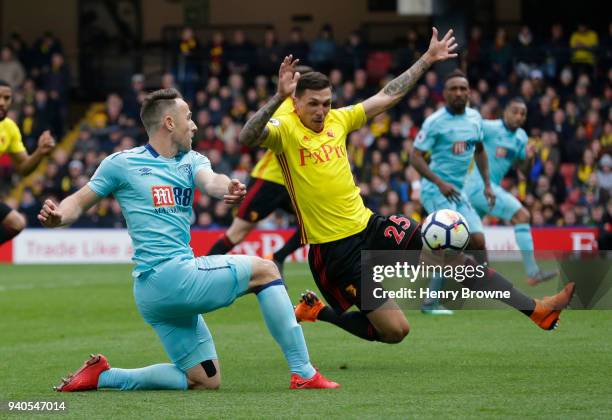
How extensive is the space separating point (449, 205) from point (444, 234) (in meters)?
3.18

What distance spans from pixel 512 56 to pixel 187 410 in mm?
20750

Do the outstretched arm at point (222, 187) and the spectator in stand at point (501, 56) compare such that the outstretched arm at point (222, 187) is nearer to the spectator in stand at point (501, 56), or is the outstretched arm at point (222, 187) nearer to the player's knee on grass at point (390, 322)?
the player's knee on grass at point (390, 322)

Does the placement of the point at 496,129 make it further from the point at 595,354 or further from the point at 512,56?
the point at 512,56

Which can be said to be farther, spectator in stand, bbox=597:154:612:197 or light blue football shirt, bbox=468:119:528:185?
spectator in stand, bbox=597:154:612:197

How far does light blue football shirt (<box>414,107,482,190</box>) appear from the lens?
12.7 metres

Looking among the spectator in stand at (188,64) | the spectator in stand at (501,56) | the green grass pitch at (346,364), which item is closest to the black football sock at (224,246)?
the green grass pitch at (346,364)

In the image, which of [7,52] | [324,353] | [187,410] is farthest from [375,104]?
[7,52]

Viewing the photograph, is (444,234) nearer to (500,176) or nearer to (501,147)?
(501,147)

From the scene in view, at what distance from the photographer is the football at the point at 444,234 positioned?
957 centimetres

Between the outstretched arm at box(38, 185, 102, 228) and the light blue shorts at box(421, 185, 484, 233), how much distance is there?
18.8ft

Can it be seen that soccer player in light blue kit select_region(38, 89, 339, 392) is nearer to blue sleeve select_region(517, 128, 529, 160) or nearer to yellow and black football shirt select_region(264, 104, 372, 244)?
→ yellow and black football shirt select_region(264, 104, 372, 244)

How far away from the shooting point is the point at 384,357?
30.9 ft

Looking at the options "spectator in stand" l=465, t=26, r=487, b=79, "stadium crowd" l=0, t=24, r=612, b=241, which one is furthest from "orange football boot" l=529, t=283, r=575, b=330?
"spectator in stand" l=465, t=26, r=487, b=79

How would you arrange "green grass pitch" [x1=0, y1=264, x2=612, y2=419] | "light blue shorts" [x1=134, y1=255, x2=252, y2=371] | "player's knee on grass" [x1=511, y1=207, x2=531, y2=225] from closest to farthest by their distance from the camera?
1. "green grass pitch" [x1=0, y1=264, x2=612, y2=419]
2. "light blue shorts" [x1=134, y1=255, x2=252, y2=371]
3. "player's knee on grass" [x1=511, y1=207, x2=531, y2=225]
